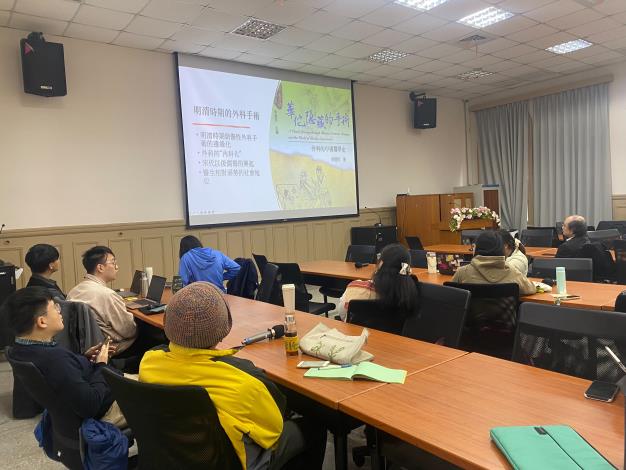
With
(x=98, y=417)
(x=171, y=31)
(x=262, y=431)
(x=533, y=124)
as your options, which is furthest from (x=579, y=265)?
(x=533, y=124)

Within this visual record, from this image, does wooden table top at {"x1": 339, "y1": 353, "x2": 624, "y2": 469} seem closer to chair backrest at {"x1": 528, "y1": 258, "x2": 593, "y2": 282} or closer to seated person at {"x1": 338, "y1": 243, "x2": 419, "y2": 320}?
seated person at {"x1": 338, "y1": 243, "x2": 419, "y2": 320}

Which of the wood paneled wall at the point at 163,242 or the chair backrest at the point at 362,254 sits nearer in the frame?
the wood paneled wall at the point at 163,242

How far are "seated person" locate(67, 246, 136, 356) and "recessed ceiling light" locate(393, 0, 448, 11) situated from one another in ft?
12.8

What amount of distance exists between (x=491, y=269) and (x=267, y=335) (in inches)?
60.4

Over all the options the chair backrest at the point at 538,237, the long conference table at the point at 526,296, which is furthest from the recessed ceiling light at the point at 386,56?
the long conference table at the point at 526,296

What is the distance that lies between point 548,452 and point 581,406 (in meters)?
0.38

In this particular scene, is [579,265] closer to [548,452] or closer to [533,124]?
[548,452]

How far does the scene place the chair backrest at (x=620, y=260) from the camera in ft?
13.6

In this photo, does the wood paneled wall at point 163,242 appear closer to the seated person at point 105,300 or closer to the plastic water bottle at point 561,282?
the seated person at point 105,300

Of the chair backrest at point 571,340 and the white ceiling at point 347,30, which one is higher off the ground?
the white ceiling at point 347,30

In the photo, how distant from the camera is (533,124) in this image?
9016mm

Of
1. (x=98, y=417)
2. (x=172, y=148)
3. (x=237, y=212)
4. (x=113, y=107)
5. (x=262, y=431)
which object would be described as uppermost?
(x=113, y=107)

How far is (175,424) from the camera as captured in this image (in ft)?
4.27

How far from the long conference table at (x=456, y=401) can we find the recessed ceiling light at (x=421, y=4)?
4.08 m
